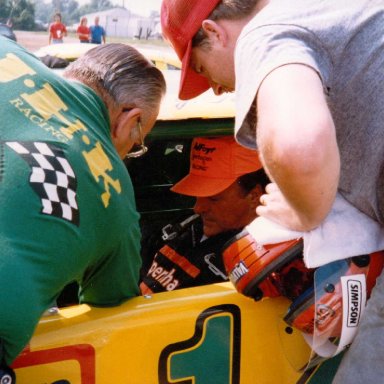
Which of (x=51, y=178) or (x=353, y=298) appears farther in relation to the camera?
(x=353, y=298)

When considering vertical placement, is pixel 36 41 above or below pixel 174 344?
below

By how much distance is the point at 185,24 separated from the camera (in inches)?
62.6

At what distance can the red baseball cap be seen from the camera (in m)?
1.52

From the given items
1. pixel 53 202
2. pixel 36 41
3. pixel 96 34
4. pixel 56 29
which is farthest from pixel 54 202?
pixel 36 41

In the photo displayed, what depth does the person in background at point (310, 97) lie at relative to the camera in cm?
104

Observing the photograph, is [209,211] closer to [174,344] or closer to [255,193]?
[255,193]

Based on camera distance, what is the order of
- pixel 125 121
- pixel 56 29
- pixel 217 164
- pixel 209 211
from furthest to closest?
pixel 56 29 < pixel 209 211 < pixel 217 164 < pixel 125 121

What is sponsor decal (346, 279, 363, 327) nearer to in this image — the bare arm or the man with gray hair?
the bare arm

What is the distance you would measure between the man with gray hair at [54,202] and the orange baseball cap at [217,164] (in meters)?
0.67

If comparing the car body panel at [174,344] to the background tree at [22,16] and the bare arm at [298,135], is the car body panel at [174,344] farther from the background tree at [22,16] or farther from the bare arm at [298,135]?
the background tree at [22,16]

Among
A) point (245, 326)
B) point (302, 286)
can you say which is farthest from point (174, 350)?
point (302, 286)

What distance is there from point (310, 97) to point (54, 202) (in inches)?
23.6

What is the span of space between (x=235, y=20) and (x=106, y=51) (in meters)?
0.58

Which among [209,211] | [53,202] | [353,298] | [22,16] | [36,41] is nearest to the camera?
[53,202]
